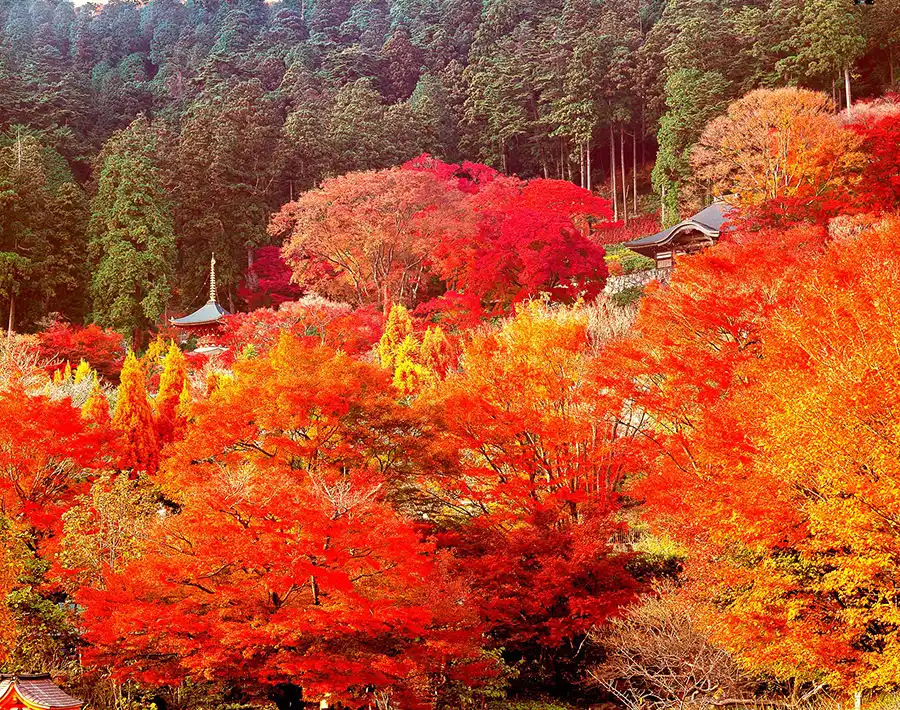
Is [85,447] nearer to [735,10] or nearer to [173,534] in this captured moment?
[173,534]

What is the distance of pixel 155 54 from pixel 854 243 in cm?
5562

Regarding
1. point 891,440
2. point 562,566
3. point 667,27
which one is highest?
point 667,27

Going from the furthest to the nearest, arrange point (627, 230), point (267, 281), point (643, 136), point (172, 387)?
point (643, 136), point (627, 230), point (267, 281), point (172, 387)

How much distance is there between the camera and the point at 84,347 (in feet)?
107

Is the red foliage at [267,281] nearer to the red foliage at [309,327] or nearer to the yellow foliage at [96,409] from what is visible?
the red foliage at [309,327]

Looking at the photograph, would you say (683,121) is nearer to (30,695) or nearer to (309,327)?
(309,327)

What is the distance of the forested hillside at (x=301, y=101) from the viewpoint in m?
40.1

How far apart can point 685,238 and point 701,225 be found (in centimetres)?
101

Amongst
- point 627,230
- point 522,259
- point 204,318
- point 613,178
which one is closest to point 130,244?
point 204,318

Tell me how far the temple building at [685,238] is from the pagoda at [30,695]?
26794 mm

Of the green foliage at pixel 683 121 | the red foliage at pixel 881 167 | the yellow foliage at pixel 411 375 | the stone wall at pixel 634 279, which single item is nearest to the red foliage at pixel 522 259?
the stone wall at pixel 634 279

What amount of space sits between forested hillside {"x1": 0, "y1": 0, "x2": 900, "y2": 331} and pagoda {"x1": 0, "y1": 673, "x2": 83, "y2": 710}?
27344 millimetres

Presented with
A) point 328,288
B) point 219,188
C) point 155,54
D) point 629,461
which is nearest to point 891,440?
point 629,461

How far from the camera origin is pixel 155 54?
63.0m
